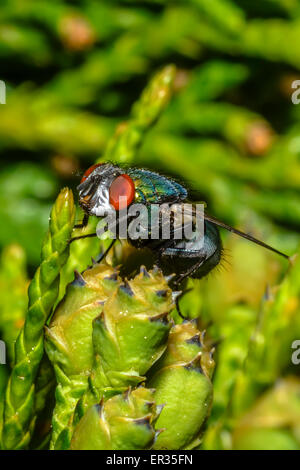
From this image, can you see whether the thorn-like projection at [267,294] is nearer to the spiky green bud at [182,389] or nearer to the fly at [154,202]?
the fly at [154,202]

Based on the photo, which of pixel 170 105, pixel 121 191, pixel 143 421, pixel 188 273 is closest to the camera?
pixel 143 421

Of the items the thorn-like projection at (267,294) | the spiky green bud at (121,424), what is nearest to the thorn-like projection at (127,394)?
the spiky green bud at (121,424)

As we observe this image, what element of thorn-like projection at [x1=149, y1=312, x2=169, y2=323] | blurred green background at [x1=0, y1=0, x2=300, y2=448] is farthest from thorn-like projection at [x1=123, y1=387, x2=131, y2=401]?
blurred green background at [x1=0, y1=0, x2=300, y2=448]

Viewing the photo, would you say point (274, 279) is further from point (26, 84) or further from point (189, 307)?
point (26, 84)

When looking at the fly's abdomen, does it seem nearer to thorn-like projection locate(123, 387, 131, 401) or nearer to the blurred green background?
thorn-like projection locate(123, 387, 131, 401)

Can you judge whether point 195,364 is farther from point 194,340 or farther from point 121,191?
point 121,191

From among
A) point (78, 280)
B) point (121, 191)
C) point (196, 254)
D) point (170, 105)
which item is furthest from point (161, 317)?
point (170, 105)
